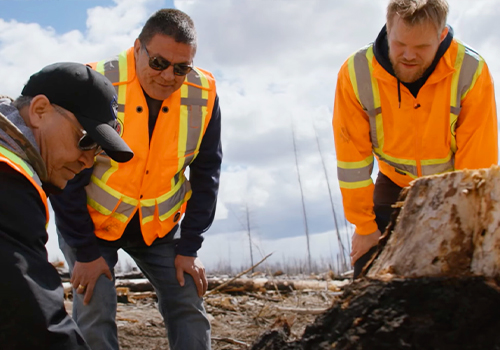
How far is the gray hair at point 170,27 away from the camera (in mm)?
3535

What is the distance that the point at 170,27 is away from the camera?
3529 mm

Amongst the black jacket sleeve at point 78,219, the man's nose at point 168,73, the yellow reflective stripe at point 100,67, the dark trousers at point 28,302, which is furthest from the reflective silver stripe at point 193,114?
the dark trousers at point 28,302

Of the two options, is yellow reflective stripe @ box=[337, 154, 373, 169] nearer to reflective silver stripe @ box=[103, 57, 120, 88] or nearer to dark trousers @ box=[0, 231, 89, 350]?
reflective silver stripe @ box=[103, 57, 120, 88]

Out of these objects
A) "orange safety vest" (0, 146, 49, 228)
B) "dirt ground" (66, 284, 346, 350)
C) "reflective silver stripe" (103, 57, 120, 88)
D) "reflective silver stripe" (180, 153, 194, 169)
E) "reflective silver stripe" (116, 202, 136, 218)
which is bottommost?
"dirt ground" (66, 284, 346, 350)

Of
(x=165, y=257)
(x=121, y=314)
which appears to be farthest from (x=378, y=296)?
(x=121, y=314)

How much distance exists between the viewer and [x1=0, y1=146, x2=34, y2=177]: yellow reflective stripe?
6.31 ft

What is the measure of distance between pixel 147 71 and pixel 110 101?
3.67 feet

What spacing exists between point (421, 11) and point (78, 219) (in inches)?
104

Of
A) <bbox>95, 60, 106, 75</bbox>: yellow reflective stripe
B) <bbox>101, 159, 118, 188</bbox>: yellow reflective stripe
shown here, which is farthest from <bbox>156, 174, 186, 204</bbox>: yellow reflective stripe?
<bbox>95, 60, 106, 75</bbox>: yellow reflective stripe

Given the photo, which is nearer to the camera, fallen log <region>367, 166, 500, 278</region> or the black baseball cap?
fallen log <region>367, 166, 500, 278</region>

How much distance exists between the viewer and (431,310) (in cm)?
181

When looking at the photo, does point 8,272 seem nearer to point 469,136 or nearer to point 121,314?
point 469,136

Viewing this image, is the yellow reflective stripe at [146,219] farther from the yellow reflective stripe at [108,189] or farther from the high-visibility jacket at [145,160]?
the yellow reflective stripe at [108,189]

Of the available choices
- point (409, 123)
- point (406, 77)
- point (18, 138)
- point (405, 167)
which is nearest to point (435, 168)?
point (405, 167)
